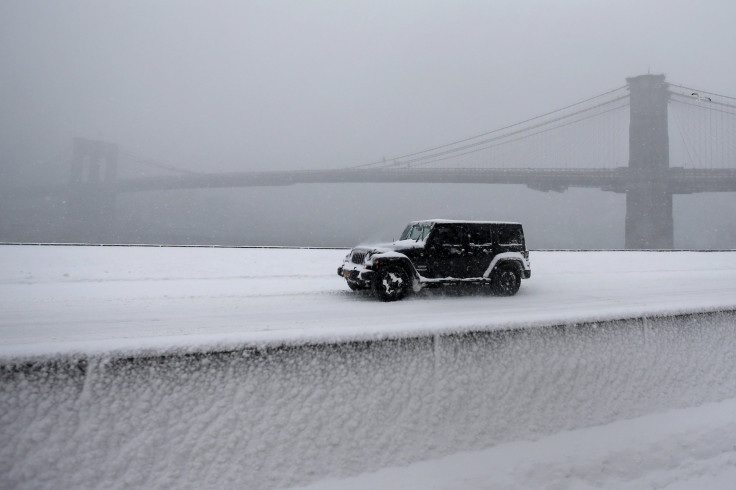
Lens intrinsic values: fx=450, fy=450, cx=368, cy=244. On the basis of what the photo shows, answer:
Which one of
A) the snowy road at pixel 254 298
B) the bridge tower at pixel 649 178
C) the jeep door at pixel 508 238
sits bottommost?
the snowy road at pixel 254 298

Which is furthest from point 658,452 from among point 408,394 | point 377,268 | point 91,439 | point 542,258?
point 542,258

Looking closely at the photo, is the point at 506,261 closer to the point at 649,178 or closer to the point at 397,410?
the point at 397,410

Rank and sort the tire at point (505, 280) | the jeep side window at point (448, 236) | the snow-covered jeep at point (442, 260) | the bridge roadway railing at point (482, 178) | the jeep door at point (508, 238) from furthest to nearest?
the bridge roadway railing at point (482, 178) < the jeep door at point (508, 238) < the tire at point (505, 280) < the jeep side window at point (448, 236) < the snow-covered jeep at point (442, 260)

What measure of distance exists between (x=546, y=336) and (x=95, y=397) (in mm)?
2137

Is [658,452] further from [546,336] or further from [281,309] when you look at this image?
[281,309]

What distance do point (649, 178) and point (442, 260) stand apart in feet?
102

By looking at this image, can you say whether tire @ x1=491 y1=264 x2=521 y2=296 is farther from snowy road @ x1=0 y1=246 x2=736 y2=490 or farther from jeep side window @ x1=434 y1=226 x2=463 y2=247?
snowy road @ x1=0 y1=246 x2=736 y2=490

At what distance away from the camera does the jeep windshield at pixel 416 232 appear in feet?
29.6

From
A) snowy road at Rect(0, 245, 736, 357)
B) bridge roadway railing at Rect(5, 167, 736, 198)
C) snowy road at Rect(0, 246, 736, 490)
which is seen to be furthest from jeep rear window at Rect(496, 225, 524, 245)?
bridge roadway railing at Rect(5, 167, 736, 198)

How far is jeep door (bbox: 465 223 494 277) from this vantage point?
A: 9.01 m

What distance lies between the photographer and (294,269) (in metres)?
11.8

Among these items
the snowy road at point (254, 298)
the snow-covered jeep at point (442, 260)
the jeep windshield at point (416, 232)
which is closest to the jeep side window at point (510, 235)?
the snow-covered jeep at point (442, 260)

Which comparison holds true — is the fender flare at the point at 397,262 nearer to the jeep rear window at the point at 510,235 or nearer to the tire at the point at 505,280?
the tire at the point at 505,280

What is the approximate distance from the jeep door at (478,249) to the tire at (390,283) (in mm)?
1448
